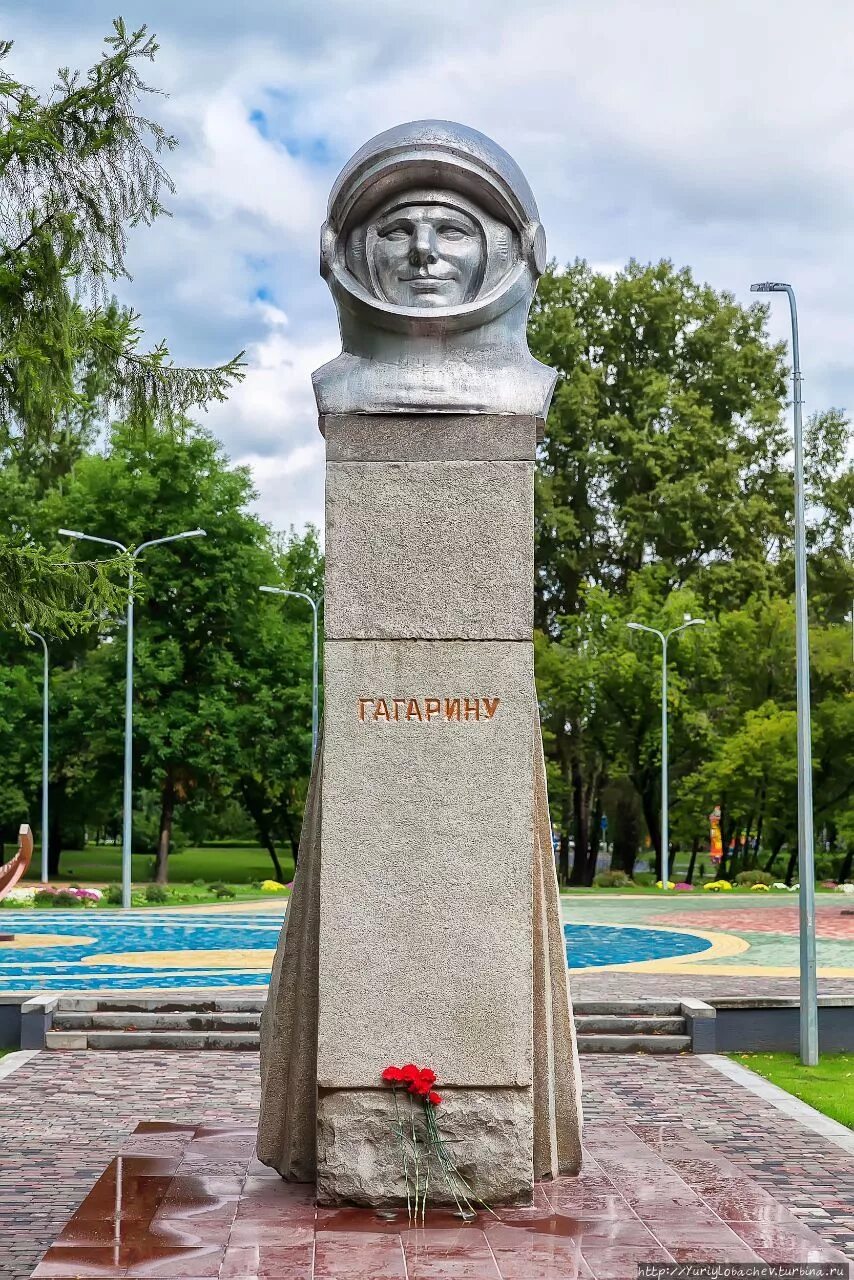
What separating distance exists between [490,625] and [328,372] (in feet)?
5.15

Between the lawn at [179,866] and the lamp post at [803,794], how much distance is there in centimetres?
3363

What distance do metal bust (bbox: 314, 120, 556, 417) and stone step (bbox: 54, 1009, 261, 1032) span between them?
8718 mm

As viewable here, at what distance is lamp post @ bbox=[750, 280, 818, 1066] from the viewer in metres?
13.5

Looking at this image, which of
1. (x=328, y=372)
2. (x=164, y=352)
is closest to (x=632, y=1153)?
(x=328, y=372)

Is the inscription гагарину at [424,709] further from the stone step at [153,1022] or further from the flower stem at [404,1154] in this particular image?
the stone step at [153,1022]

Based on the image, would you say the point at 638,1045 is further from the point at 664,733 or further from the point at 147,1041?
the point at 664,733

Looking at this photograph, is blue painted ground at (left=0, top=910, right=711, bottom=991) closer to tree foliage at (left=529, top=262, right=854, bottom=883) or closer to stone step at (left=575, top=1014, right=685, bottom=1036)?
stone step at (left=575, top=1014, right=685, bottom=1036)

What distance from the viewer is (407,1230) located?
677cm

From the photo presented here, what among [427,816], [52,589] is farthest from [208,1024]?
[427,816]

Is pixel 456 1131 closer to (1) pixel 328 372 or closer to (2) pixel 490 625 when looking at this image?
(2) pixel 490 625

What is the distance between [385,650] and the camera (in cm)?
740

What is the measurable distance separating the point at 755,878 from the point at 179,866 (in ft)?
88.6

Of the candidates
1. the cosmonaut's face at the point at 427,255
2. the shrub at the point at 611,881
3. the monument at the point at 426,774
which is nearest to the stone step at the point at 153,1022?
the monument at the point at 426,774

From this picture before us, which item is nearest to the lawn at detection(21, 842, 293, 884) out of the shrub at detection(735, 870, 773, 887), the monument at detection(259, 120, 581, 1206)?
the shrub at detection(735, 870, 773, 887)
